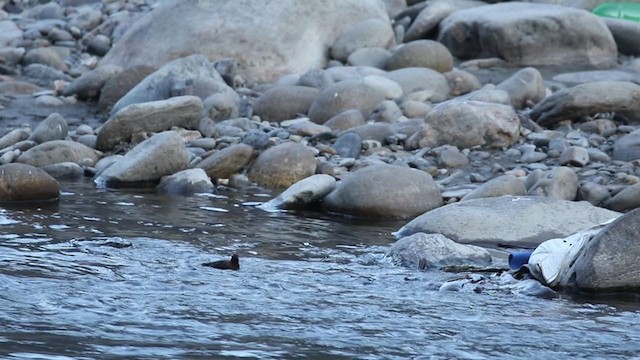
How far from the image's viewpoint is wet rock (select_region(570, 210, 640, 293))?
22.3 ft

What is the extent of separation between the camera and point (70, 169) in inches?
436

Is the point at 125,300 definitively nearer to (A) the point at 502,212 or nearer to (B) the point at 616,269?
(B) the point at 616,269

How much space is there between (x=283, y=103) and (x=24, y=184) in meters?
4.27

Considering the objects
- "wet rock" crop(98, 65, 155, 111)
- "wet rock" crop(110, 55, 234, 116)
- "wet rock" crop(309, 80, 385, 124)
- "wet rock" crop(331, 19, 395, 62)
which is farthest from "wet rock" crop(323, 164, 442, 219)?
"wet rock" crop(331, 19, 395, 62)

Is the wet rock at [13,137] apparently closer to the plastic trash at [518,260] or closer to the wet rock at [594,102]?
the wet rock at [594,102]

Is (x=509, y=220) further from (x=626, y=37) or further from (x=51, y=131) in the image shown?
(x=626, y=37)

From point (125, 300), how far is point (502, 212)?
3192 mm

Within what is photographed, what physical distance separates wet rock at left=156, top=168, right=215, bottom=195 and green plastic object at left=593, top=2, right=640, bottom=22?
928 centimetres

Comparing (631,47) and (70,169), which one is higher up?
(631,47)

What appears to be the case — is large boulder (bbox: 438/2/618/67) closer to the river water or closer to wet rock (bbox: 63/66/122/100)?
wet rock (bbox: 63/66/122/100)

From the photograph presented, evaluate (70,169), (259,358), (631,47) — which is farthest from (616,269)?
(631,47)

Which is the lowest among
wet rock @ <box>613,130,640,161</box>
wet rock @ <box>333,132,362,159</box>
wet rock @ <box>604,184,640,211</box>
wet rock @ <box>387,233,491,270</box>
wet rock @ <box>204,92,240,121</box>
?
wet rock @ <box>387,233,491,270</box>

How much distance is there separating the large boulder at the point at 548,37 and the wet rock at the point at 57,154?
6.33 m

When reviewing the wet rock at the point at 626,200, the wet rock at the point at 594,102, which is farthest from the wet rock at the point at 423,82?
the wet rock at the point at 626,200
